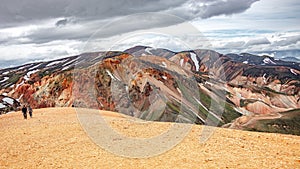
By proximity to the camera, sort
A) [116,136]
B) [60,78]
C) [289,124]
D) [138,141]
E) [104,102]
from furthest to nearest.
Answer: [289,124] → [60,78] → [104,102] → [116,136] → [138,141]

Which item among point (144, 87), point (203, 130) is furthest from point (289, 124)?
point (203, 130)

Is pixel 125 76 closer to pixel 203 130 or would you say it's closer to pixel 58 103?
pixel 58 103

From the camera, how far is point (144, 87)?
12781 centimetres

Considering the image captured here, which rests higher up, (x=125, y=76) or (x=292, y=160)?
(x=292, y=160)

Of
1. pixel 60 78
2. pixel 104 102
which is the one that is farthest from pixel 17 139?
pixel 60 78

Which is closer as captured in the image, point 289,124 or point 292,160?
point 292,160

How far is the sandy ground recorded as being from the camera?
1969cm

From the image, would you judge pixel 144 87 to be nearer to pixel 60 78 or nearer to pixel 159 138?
pixel 60 78

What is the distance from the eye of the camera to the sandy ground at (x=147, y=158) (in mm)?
19688

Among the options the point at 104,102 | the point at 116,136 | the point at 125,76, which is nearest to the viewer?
the point at 116,136

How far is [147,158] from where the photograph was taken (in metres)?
20.9

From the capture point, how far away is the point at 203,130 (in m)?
27.5

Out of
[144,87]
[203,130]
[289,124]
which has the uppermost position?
[203,130]

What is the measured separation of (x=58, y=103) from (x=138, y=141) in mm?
87712
